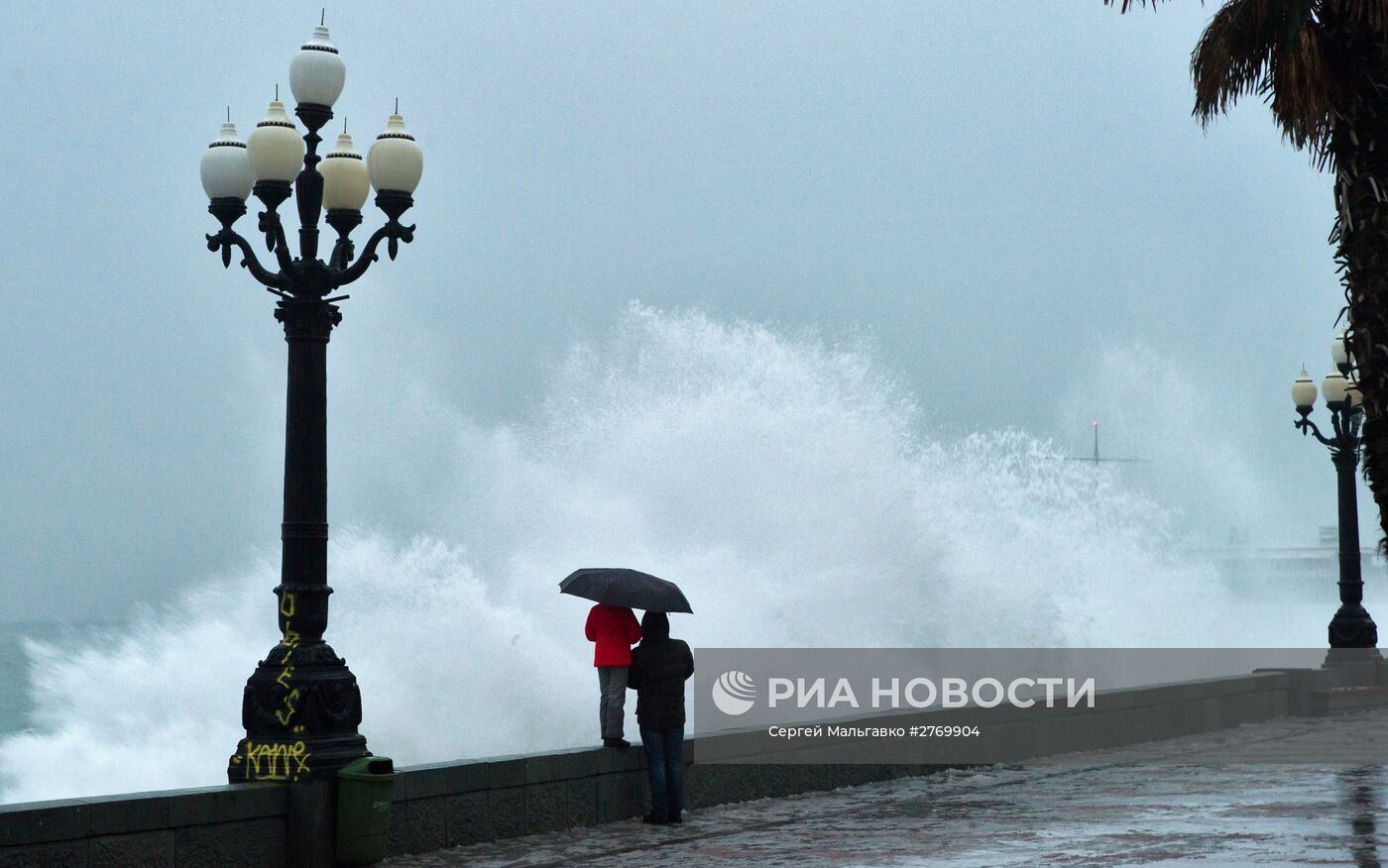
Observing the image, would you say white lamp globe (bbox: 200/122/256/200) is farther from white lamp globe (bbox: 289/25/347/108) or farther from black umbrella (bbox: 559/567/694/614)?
black umbrella (bbox: 559/567/694/614)

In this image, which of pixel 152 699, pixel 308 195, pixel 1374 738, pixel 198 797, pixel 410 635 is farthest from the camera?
pixel 152 699

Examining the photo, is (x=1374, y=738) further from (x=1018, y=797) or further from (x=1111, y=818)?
(x=1111, y=818)

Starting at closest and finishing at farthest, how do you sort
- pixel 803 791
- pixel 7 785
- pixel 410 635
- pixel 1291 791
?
pixel 1291 791
pixel 803 791
pixel 410 635
pixel 7 785

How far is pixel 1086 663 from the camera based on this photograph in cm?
3478

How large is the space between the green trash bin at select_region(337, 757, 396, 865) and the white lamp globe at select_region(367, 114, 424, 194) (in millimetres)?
3496

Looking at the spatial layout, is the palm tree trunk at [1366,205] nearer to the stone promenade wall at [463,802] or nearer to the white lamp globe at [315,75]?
the stone promenade wall at [463,802]

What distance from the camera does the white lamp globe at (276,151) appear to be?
32.0 feet

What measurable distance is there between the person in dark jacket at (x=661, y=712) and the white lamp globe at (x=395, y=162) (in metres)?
3.67

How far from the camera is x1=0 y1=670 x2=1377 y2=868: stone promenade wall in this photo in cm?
816

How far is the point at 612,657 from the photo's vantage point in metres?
11.9

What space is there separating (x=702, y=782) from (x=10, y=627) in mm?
165633

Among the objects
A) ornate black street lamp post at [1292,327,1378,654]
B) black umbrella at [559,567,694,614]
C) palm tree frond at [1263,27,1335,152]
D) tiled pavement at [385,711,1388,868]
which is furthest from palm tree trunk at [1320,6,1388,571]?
ornate black street lamp post at [1292,327,1378,654]

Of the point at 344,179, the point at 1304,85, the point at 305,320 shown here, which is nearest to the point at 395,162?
the point at 344,179

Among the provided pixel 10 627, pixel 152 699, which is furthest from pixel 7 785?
pixel 10 627
